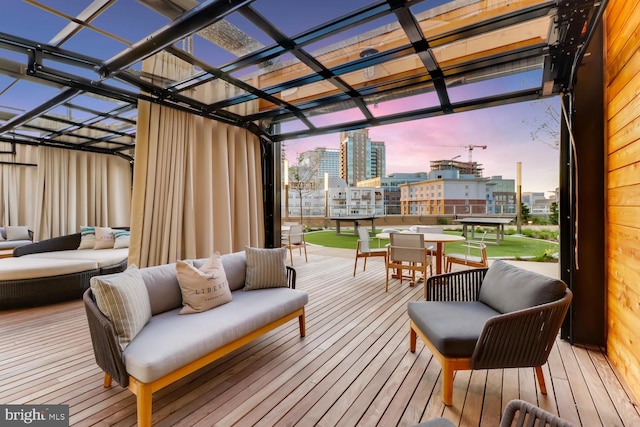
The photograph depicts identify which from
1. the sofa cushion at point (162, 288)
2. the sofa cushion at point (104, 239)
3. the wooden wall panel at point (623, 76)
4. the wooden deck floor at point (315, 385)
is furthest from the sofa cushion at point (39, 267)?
the wooden wall panel at point (623, 76)

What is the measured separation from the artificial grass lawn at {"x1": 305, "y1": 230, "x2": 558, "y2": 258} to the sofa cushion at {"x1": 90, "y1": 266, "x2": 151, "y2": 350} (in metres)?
6.69

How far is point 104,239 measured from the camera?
16.1 feet

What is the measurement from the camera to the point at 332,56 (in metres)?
2.46

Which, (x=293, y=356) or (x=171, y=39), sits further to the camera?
(x=293, y=356)

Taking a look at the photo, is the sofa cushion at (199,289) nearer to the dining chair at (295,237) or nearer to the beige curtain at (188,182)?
the beige curtain at (188,182)

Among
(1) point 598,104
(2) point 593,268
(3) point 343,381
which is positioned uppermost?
(1) point 598,104

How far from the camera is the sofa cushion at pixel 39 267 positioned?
3.30 m

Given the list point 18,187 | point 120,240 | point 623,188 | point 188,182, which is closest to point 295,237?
point 188,182

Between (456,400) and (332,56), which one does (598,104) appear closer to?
(332,56)

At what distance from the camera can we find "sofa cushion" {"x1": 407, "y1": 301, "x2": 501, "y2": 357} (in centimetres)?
166

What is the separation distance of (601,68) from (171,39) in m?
3.40

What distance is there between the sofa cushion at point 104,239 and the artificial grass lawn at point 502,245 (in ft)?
Answer: 17.9

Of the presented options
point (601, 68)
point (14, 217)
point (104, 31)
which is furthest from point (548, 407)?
point (14, 217)

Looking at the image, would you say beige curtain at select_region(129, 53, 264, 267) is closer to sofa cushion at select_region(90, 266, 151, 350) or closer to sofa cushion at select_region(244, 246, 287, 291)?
sofa cushion at select_region(244, 246, 287, 291)
